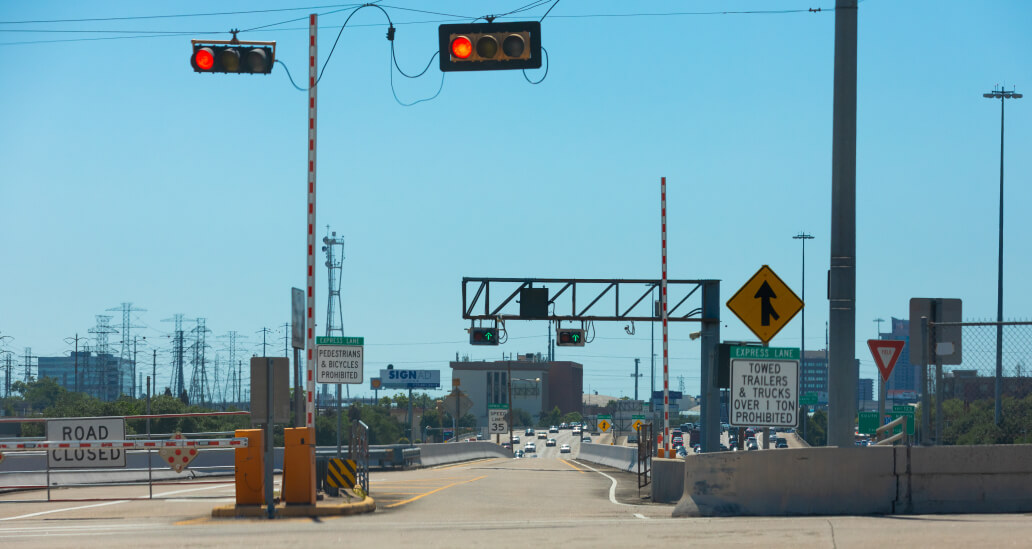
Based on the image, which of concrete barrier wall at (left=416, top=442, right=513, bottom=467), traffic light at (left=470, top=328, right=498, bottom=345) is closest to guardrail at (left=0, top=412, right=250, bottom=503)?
traffic light at (left=470, top=328, right=498, bottom=345)

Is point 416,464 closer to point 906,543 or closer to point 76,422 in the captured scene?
point 76,422

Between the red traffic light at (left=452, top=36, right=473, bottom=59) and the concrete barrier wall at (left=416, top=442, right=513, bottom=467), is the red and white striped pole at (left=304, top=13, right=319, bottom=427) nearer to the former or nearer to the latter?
the red traffic light at (left=452, top=36, right=473, bottom=59)

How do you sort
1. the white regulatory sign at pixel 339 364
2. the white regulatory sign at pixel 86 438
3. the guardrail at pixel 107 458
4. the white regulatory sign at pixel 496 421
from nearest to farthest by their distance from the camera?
the white regulatory sign at pixel 339 364
the guardrail at pixel 107 458
the white regulatory sign at pixel 86 438
the white regulatory sign at pixel 496 421

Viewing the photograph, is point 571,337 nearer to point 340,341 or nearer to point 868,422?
point 868,422

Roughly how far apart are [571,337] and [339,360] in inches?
797

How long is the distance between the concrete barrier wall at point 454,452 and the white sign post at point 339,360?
23944mm

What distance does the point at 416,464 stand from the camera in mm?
41781

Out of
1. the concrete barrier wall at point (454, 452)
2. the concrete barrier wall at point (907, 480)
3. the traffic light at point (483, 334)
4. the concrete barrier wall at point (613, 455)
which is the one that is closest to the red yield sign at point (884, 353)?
the concrete barrier wall at point (907, 480)

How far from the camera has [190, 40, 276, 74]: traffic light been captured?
1526 centimetres

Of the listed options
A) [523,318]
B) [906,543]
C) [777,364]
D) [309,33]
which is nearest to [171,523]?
[309,33]

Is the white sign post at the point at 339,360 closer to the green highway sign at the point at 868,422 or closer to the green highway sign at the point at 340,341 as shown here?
the green highway sign at the point at 340,341

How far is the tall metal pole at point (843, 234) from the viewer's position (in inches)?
562

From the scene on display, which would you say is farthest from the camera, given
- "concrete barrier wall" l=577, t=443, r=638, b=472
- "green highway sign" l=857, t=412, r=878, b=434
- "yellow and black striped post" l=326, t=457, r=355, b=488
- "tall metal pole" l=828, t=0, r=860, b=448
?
"concrete barrier wall" l=577, t=443, r=638, b=472

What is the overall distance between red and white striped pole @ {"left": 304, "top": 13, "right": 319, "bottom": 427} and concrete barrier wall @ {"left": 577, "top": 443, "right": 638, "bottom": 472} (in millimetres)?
24644
